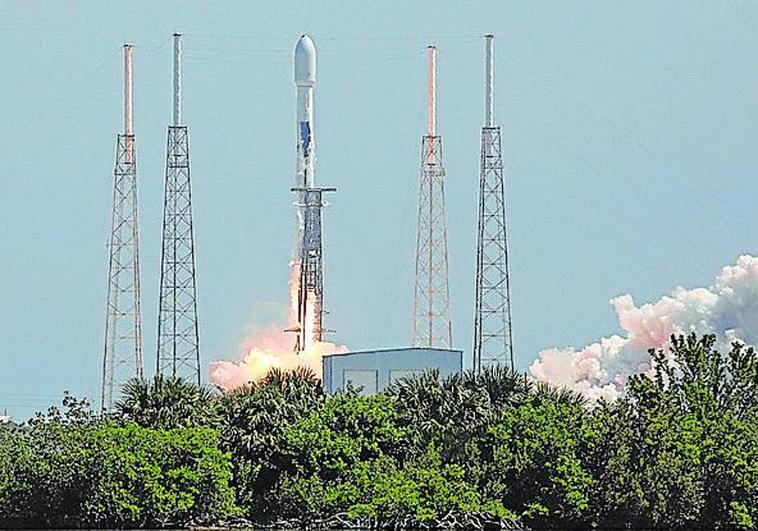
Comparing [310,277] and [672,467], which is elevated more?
[310,277]

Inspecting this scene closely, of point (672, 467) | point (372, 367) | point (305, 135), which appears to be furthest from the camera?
point (305, 135)

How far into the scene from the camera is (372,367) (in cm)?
8781

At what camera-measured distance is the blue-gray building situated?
3415 inches

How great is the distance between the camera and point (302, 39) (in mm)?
95000

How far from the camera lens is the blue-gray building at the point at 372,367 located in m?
86.8

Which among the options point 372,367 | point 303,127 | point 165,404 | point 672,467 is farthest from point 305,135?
point 672,467

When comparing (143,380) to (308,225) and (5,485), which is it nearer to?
(5,485)

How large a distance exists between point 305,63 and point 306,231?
7.70 meters

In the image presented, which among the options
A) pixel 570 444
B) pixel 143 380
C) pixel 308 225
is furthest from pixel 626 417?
pixel 308 225

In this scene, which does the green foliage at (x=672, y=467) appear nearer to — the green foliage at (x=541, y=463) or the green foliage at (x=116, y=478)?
the green foliage at (x=541, y=463)

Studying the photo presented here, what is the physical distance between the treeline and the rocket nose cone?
20774mm

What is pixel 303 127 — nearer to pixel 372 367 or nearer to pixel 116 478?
pixel 372 367

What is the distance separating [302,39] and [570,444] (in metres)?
29.2

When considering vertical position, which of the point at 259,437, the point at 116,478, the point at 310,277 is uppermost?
the point at 310,277
